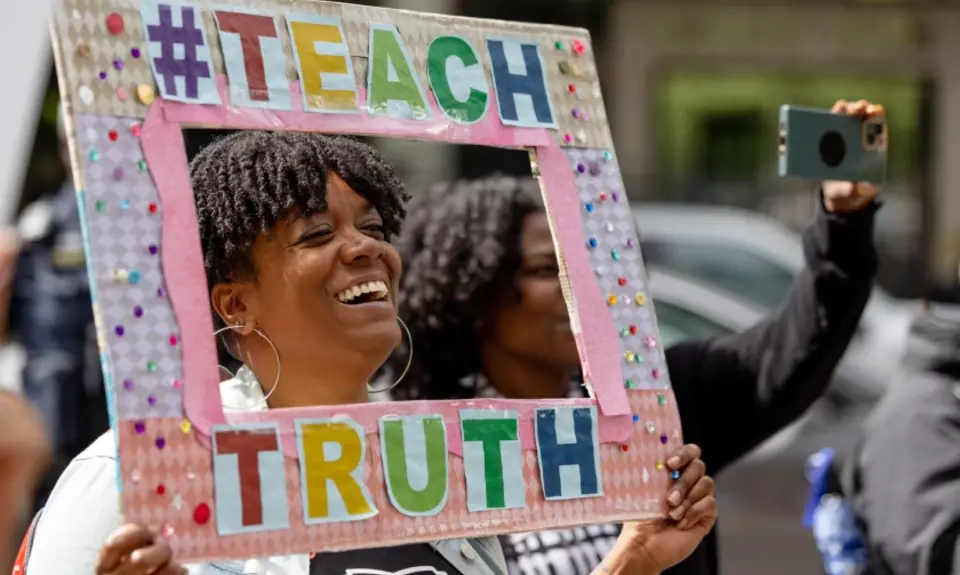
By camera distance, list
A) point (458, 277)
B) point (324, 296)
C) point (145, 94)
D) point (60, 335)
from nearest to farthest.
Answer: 1. point (145, 94)
2. point (324, 296)
3. point (458, 277)
4. point (60, 335)

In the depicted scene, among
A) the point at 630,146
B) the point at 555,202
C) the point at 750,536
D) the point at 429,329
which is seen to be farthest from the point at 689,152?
the point at 555,202

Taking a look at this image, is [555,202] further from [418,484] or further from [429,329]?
[429,329]

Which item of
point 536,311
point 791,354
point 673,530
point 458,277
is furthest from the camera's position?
point 458,277

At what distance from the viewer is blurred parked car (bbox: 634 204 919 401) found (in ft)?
23.6

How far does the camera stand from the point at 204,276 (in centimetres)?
182

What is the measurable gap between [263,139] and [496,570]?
69 cm

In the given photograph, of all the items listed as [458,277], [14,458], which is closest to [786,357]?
[458,277]

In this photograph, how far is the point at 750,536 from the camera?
6938 mm

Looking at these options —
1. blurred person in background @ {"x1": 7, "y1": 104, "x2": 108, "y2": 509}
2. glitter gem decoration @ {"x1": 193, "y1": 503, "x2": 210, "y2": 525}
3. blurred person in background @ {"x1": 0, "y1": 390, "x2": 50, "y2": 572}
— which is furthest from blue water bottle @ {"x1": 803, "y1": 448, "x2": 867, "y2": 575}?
blurred person in background @ {"x1": 7, "y1": 104, "x2": 108, "y2": 509}

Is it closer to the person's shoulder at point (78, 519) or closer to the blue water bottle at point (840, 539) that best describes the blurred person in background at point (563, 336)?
the blue water bottle at point (840, 539)

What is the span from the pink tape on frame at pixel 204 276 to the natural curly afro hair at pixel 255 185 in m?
0.10

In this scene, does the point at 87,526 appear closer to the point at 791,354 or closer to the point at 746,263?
the point at 791,354

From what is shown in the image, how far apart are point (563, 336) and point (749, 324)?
4.03m

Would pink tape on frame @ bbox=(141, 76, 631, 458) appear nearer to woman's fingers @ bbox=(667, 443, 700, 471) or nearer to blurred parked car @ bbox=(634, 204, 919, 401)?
woman's fingers @ bbox=(667, 443, 700, 471)
